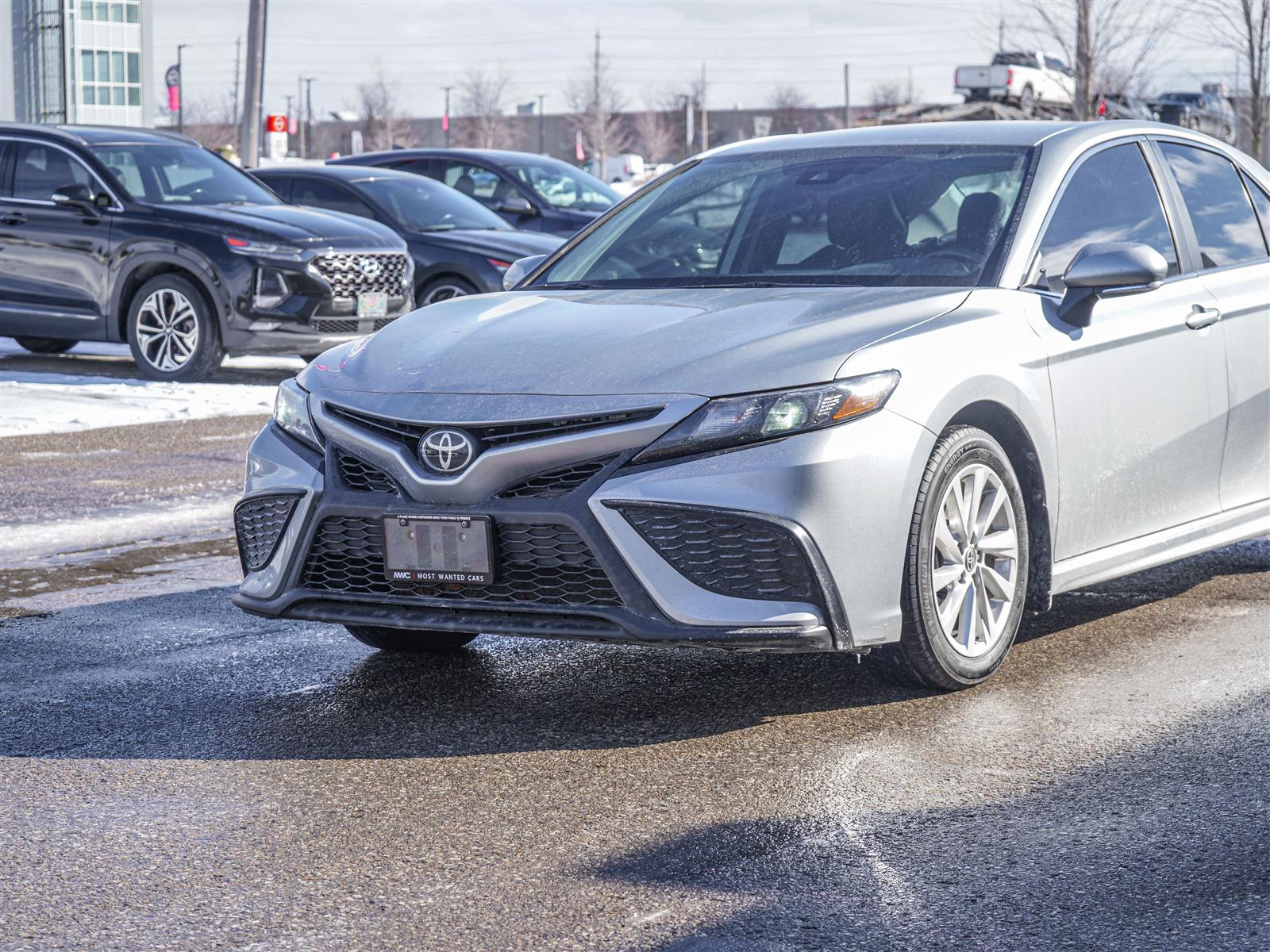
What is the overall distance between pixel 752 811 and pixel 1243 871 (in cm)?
99

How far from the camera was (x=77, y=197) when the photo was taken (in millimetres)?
13461

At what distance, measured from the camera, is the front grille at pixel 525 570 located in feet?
14.1

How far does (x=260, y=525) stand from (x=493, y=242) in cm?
1061

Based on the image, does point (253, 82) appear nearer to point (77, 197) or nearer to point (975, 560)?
point (77, 197)

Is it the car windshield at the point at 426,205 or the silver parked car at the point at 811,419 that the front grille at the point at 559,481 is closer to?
the silver parked car at the point at 811,419

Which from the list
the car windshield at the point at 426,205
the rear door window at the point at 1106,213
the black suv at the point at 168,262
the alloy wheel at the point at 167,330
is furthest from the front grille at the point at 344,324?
the rear door window at the point at 1106,213

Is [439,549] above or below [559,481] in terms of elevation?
below

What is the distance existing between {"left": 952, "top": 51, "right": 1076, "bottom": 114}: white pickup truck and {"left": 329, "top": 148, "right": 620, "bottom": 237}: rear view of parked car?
30752 mm

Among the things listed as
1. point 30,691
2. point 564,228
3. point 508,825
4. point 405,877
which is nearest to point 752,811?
point 508,825

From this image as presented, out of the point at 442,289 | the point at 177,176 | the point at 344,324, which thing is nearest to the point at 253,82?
the point at 442,289

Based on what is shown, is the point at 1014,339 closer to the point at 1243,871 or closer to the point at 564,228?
the point at 1243,871

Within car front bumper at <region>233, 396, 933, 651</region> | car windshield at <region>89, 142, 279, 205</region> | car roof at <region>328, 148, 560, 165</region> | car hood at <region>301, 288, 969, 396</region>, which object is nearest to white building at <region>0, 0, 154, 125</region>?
car roof at <region>328, 148, 560, 165</region>

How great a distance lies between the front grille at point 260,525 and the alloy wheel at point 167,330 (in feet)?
28.5

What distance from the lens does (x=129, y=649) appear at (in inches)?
214
